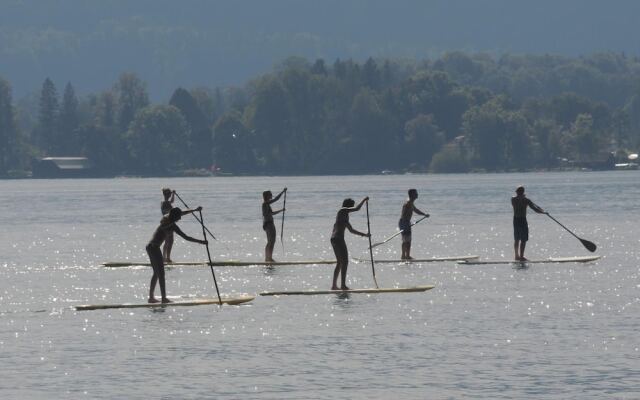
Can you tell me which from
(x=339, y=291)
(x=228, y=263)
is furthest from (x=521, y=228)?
(x=339, y=291)

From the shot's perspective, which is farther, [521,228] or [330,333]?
[521,228]

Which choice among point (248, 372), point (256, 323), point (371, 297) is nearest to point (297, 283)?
point (371, 297)

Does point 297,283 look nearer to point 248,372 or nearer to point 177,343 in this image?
point 177,343

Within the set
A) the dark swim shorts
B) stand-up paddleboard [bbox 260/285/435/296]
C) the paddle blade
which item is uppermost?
the dark swim shorts

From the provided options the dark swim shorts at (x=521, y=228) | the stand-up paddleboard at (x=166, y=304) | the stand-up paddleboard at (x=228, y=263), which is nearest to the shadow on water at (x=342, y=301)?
the stand-up paddleboard at (x=166, y=304)

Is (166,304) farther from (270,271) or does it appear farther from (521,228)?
(521,228)

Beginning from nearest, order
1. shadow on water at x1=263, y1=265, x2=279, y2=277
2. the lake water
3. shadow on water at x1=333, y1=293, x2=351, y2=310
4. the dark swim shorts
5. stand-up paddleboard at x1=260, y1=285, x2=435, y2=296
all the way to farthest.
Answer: the lake water
shadow on water at x1=333, y1=293, x2=351, y2=310
stand-up paddleboard at x1=260, y1=285, x2=435, y2=296
shadow on water at x1=263, y1=265, x2=279, y2=277
the dark swim shorts

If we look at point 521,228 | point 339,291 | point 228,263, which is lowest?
point 228,263

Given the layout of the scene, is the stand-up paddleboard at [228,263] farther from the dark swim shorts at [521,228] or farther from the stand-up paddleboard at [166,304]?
the stand-up paddleboard at [166,304]

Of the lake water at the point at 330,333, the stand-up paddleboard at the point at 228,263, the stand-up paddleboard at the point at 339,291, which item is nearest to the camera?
the lake water at the point at 330,333

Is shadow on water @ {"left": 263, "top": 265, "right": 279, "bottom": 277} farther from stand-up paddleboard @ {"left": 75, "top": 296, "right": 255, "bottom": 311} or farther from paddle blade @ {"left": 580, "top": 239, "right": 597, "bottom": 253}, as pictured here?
paddle blade @ {"left": 580, "top": 239, "right": 597, "bottom": 253}

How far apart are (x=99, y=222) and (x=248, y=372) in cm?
6213

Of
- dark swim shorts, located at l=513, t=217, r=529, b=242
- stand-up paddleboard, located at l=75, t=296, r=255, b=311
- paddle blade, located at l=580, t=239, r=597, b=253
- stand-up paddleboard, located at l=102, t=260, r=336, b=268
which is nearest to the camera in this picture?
stand-up paddleboard, located at l=75, t=296, r=255, b=311

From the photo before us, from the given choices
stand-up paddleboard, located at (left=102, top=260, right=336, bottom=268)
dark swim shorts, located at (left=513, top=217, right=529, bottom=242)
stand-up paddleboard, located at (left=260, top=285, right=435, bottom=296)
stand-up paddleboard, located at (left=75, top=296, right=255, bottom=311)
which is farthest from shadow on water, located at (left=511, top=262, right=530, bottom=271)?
stand-up paddleboard, located at (left=75, top=296, right=255, bottom=311)
